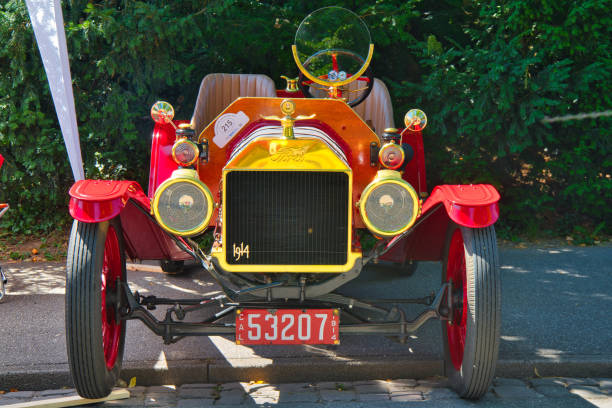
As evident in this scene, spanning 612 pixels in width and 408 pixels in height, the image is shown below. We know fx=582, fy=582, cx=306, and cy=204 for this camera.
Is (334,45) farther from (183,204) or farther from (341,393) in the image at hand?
(341,393)

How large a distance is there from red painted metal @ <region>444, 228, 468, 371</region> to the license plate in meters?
0.74

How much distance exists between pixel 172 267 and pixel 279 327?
236 cm

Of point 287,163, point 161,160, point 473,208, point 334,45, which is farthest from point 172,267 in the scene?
point 473,208

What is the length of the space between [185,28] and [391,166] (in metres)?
2.95

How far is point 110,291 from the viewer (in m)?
3.13

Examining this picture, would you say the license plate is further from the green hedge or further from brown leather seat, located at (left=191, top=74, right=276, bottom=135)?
the green hedge

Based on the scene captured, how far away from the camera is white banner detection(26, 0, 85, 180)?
4383mm

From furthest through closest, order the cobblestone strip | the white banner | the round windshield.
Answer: the white banner → the round windshield → the cobblestone strip

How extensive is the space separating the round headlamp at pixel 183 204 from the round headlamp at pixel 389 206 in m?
0.77

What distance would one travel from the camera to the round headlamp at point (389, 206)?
2.87 m

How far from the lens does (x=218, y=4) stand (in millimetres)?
5441

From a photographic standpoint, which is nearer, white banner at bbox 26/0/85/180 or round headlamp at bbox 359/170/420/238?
round headlamp at bbox 359/170/420/238

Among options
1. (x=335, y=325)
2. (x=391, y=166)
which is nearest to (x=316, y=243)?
(x=335, y=325)

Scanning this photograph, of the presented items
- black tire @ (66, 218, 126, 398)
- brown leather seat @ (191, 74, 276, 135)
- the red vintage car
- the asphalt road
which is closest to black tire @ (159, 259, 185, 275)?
the asphalt road
